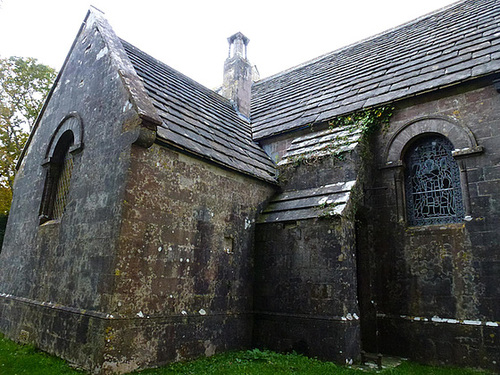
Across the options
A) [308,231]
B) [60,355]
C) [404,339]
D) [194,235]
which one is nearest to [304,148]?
[308,231]

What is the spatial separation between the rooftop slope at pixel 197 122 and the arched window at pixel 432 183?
330cm

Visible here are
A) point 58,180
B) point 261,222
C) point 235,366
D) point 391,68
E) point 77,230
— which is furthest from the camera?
point 391,68

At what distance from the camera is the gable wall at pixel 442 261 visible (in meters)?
6.41

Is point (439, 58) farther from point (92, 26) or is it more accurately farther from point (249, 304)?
point (92, 26)

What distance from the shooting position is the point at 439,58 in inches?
343

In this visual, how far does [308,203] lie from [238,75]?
7.79 metres

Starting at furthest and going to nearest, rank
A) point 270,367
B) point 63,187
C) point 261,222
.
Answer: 1. point 63,187
2. point 261,222
3. point 270,367

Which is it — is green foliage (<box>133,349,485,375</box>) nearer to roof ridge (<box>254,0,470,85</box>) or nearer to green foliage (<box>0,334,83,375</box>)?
green foliage (<box>0,334,83,375</box>)

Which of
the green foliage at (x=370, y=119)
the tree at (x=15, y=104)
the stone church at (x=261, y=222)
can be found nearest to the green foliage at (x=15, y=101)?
the tree at (x=15, y=104)

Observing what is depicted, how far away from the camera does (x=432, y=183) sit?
7.79 metres

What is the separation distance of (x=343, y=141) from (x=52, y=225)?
6.75 m

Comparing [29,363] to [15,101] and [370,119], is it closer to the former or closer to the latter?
[370,119]

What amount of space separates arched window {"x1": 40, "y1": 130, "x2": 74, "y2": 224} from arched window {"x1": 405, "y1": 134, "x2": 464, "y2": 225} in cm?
789

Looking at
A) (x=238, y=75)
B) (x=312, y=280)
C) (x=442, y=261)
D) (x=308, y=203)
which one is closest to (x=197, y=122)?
(x=308, y=203)
